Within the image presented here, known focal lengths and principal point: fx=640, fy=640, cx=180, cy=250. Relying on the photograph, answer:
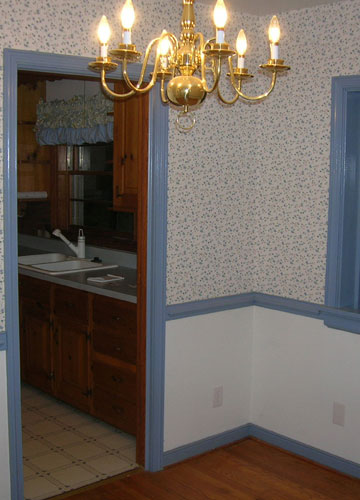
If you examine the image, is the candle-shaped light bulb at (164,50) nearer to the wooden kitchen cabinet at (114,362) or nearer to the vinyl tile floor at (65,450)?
the wooden kitchen cabinet at (114,362)

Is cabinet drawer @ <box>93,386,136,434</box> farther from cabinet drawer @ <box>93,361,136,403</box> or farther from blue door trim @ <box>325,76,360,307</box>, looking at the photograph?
blue door trim @ <box>325,76,360,307</box>

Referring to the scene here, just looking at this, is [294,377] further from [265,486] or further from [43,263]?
[43,263]

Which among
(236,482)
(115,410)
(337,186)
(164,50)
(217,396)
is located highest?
(164,50)

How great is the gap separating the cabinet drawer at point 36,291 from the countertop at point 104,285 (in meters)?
0.05

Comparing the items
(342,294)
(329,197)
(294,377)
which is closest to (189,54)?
(329,197)

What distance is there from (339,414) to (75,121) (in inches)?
116

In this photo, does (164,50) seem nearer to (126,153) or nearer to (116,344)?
(126,153)

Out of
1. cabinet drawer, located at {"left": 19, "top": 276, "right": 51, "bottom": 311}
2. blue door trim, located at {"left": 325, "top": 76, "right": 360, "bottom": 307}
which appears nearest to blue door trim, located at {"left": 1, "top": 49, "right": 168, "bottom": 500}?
blue door trim, located at {"left": 325, "top": 76, "right": 360, "bottom": 307}

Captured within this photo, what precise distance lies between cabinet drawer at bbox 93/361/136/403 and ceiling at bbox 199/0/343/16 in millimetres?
2155

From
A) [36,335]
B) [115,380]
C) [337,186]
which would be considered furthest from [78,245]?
[337,186]

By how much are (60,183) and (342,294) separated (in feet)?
9.33

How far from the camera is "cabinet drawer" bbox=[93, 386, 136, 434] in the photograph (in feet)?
12.6

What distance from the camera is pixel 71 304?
421cm

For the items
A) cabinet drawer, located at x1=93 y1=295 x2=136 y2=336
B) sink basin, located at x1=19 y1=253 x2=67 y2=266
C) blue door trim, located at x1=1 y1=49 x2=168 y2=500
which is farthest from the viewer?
sink basin, located at x1=19 y1=253 x2=67 y2=266
